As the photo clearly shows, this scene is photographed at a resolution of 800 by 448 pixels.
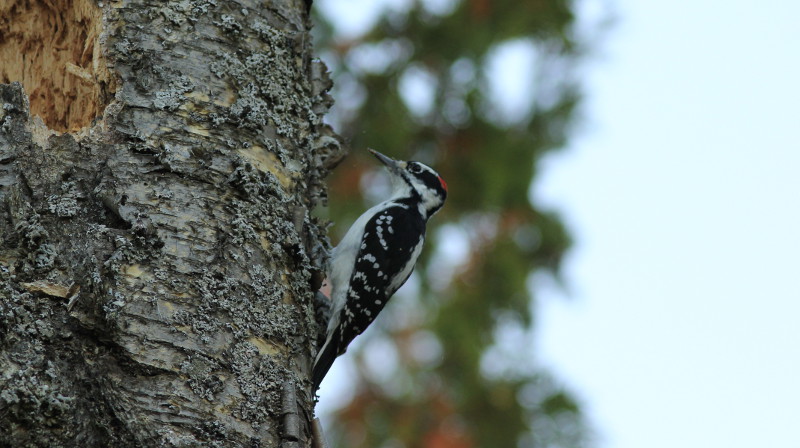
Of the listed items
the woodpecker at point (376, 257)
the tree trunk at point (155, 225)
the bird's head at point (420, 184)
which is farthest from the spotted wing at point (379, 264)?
the tree trunk at point (155, 225)

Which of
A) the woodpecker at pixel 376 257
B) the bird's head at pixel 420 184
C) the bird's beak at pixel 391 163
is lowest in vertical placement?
the woodpecker at pixel 376 257

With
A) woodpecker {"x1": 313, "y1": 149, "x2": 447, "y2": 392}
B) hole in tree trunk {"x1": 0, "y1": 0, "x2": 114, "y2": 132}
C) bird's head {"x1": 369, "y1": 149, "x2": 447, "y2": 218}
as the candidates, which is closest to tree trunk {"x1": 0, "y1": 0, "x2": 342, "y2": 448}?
hole in tree trunk {"x1": 0, "y1": 0, "x2": 114, "y2": 132}

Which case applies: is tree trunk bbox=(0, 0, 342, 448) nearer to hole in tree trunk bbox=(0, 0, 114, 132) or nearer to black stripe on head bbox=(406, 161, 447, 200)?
hole in tree trunk bbox=(0, 0, 114, 132)

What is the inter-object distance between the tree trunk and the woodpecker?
860mm

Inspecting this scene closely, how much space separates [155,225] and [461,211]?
3503mm

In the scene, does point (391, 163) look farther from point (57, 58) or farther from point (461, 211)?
point (57, 58)

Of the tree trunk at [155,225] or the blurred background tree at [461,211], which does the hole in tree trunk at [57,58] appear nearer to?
the tree trunk at [155,225]

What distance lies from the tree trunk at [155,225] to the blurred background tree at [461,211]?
89.5 inches

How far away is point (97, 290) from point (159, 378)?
0.29 meters

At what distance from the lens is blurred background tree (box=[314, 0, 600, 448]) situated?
5566 millimetres

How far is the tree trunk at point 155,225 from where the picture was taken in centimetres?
229

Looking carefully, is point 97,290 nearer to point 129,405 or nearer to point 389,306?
point 129,405

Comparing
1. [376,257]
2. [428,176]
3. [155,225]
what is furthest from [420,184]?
[155,225]

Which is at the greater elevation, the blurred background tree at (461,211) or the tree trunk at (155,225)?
the blurred background tree at (461,211)
